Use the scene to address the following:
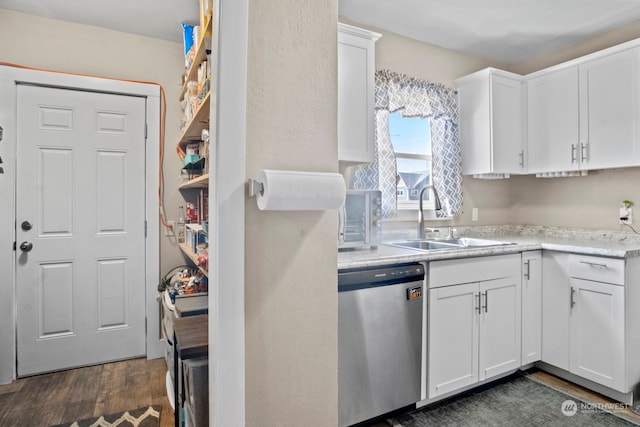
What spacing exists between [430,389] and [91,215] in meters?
2.64

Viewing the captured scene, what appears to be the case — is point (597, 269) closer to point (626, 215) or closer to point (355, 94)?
point (626, 215)

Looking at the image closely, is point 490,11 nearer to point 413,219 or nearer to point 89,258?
point 413,219

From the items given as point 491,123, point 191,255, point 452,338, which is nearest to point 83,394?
point 191,255

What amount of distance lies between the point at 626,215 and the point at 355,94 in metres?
2.25

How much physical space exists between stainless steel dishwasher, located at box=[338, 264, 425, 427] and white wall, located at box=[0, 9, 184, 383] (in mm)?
1842

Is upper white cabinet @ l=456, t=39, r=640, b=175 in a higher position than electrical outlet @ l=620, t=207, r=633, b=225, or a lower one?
higher

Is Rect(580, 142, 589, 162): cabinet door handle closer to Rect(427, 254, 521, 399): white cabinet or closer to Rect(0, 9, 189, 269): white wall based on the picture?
Rect(427, 254, 521, 399): white cabinet

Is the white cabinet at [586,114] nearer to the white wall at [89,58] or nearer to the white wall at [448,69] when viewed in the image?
the white wall at [448,69]

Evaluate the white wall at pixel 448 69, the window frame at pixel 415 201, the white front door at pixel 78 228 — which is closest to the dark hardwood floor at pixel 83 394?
the white front door at pixel 78 228

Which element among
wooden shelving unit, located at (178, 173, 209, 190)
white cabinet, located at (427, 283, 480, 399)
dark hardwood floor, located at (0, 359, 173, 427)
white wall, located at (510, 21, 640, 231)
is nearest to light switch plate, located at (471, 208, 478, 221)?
white wall, located at (510, 21, 640, 231)

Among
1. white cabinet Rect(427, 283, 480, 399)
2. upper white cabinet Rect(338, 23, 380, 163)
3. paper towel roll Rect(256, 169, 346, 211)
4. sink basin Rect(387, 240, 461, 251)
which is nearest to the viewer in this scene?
paper towel roll Rect(256, 169, 346, 211)

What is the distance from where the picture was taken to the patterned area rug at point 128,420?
1947 mm

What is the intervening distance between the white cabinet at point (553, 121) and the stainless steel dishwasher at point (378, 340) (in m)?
1.72

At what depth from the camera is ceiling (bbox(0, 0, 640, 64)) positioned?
2.40 metres
